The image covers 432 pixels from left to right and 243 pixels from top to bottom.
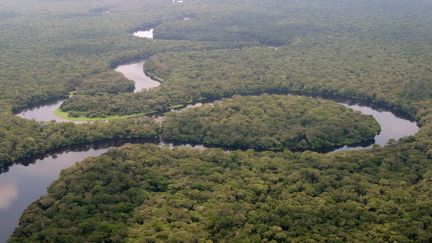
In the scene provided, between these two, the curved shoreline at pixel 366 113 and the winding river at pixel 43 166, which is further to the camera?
the curved shoreline at pixel 366 113

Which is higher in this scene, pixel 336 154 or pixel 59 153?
pixel 336 154

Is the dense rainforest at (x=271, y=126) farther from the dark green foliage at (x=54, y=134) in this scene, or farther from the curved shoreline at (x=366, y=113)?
the dark green foliage at (x=54, y=134)

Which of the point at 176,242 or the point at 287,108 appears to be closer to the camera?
the point at 176,242

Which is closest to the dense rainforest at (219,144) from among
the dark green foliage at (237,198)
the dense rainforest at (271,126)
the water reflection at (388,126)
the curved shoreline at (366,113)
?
the dark green foliage at (237,198)

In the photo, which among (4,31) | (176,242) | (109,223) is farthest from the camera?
(4,31)

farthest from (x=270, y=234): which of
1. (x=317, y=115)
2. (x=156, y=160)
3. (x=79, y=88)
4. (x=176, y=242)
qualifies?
(x=79, y=88)

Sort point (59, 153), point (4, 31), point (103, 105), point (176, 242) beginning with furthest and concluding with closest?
point (4, 31) < point (103, 105) < point (59, 153) < point (176, 242)

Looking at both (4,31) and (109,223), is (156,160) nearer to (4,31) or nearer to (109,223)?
(109,223)
